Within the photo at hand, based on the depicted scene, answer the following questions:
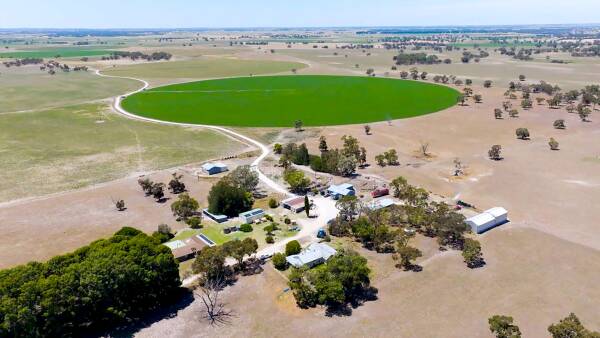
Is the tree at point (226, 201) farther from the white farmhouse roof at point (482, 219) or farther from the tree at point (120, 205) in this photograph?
the white farmhouse roof at point (482, 219)

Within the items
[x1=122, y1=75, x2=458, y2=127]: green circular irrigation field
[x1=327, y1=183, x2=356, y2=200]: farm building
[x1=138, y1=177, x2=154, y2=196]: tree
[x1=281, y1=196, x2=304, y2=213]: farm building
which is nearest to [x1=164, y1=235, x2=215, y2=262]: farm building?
[x1=281, y1=196, x2=304, y2=213]: farm building

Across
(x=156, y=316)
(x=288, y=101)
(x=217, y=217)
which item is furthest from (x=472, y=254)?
(x=288, y=101)

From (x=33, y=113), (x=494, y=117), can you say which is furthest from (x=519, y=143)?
(x=33, y=113)

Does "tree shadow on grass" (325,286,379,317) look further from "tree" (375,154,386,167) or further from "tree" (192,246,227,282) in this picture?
"tree" (375,154,386,167)

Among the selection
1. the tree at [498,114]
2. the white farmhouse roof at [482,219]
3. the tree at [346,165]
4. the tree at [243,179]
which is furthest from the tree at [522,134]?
the tree at [243,179]

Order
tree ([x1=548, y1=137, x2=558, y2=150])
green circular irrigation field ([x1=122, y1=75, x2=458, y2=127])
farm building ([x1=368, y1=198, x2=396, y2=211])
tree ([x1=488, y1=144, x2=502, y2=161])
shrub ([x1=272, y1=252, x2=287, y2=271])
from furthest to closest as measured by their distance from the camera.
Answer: green circular irrigation field ([x1=122, y1=75, x2=458, y2=127]) → tree ([x1=548, y1=137, x2=558, y2=150]) → tree ([x1=488, y1=144, x2=502, y2=161]) → farm building ([x1=368, y1=198, x2=396, y2=211]) → shrub ([x1=272, y1=252, x2=287, y2=271])

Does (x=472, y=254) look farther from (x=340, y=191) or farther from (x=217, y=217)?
(x=217, y=217)

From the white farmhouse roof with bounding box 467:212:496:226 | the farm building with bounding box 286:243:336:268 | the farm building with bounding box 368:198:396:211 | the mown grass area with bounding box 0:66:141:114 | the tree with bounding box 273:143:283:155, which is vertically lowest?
A: the farm building with bounding box 286:243:336:268
